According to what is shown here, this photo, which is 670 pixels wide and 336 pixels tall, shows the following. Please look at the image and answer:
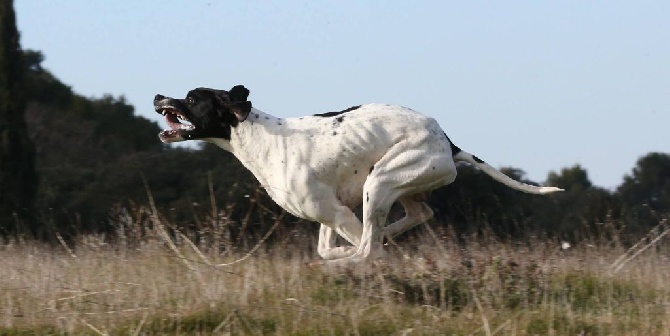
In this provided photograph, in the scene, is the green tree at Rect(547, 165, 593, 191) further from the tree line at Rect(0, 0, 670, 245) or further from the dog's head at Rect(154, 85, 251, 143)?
the dog's head at Rect(154, 85, 251, 143)

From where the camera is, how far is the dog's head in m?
10.1

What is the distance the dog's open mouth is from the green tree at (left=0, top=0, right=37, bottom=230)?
575 inches

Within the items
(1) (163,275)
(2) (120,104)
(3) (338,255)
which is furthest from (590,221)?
(2) (120,104)

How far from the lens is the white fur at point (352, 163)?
977cm

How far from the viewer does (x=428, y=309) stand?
820 centimetres

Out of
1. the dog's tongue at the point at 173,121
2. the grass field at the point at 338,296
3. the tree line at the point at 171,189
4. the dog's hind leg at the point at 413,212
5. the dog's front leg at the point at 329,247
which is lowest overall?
the grass field at the point at 338,296

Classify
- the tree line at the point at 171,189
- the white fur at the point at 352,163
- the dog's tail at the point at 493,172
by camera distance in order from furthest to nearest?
the tree line at the point at 171,189
the dog's tail at the point at 493,172
the white fur at the point at 352,163

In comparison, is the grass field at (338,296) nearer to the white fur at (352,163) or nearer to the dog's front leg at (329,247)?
the dog's front leg at (329,247)

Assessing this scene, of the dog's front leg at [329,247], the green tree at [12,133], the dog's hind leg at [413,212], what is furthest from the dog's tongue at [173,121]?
the green tree at [12,133]

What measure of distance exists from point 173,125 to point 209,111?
0.37m

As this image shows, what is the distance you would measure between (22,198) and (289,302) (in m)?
17.8

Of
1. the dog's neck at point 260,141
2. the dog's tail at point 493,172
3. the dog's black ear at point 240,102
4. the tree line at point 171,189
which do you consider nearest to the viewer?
the dog's neck at point 260,141

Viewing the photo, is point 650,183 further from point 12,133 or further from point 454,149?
point 454,149

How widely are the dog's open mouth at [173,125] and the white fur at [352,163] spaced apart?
0.49 meters
